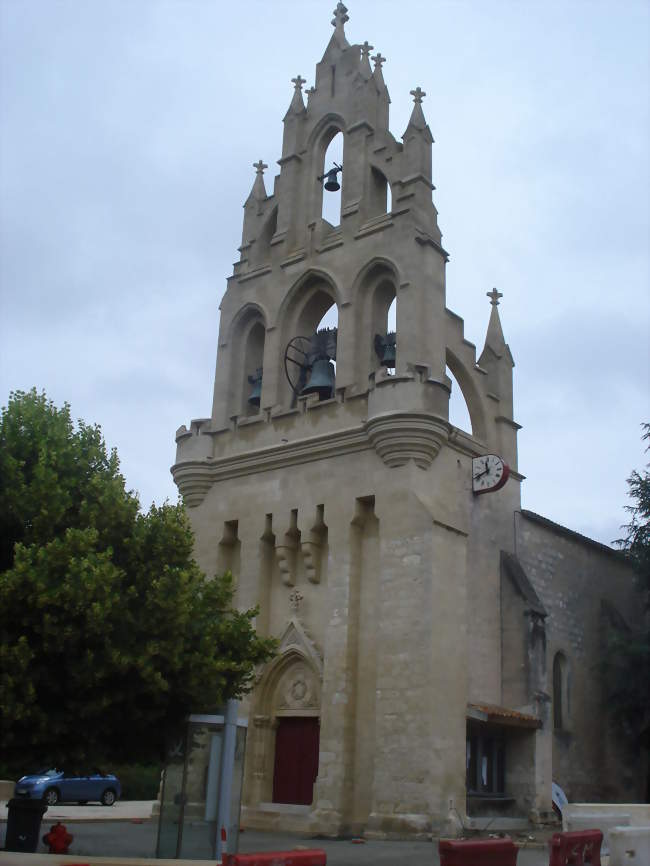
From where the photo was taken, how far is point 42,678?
48.3 feet

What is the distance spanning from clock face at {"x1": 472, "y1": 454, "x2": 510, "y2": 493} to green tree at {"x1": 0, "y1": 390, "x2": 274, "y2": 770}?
9.60m

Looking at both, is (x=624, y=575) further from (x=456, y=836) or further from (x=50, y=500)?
(x=50, y=500)

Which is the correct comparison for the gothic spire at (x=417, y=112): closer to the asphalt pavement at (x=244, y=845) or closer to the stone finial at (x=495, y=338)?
the stone finial at (x=495, y=338)

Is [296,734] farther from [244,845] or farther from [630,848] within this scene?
[630,848]

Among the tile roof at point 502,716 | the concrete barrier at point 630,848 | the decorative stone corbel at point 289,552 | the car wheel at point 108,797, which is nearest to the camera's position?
the concrete barrier at point 630,848

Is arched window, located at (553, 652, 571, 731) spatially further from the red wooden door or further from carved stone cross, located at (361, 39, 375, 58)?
carved stone cross, located at (361, 39, 375, 58)

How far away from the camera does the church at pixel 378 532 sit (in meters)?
22.6

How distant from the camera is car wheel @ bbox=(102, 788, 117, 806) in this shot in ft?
109

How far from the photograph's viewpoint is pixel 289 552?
26.0 metres

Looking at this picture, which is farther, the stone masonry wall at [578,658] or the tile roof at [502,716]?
the stone masonry wall at [578,658]

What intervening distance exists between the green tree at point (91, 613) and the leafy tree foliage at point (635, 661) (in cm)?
1442

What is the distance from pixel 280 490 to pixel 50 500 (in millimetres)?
11465

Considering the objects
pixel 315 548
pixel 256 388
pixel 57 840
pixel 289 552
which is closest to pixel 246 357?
pixel 256 388

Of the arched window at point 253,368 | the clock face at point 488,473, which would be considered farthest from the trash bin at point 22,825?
the arched window at point 253,368
